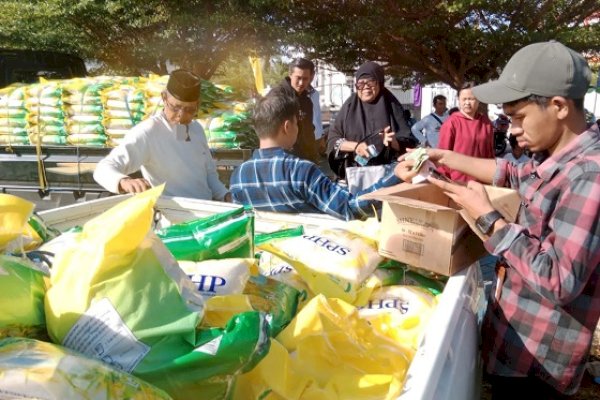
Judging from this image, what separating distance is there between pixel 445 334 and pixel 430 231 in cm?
57

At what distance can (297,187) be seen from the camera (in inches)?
98.7

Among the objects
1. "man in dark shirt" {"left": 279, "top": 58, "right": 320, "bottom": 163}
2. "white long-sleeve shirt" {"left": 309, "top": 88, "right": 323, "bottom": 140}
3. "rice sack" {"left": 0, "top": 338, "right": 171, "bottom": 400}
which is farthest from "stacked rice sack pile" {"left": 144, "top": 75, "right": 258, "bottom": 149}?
"rice sack" {"left": 0, "top": 338, "right": 171, "bottom": 400}

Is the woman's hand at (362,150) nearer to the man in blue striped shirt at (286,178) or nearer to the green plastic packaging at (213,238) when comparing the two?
the man in blue striped shirt at (286,178)

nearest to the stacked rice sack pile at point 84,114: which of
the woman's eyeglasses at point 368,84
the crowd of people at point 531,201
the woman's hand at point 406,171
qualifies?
the woman's eyeglasses at point 368,84

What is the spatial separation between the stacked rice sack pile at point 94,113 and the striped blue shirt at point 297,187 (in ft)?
7.83

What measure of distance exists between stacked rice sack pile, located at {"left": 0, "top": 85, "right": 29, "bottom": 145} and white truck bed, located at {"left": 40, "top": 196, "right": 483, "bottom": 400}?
3.19m

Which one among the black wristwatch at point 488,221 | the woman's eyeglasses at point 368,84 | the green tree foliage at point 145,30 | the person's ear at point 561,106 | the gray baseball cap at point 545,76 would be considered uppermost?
the green tree foliage at point 145,30

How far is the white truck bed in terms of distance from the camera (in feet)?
3.99

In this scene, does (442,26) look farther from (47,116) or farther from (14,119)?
(14,119)

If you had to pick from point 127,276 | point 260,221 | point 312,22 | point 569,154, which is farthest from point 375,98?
point 312,22

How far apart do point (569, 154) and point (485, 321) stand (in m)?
0.63

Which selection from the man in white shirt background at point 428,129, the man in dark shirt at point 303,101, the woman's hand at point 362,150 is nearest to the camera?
the woman's hand at point 362,150

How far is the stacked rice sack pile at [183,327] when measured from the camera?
40.3 inches

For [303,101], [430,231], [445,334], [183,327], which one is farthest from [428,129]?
[183,327]
